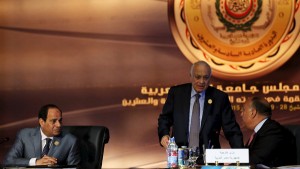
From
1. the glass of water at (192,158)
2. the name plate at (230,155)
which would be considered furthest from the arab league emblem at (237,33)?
the name plate at (230,155)

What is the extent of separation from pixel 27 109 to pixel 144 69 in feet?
4.48

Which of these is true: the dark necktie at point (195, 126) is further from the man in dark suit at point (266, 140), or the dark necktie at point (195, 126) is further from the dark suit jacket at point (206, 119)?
the man in dark suit at point (266, 140)

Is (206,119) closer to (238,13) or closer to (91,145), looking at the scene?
(91,145)

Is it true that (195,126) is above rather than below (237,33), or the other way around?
below

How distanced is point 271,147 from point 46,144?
1671mm

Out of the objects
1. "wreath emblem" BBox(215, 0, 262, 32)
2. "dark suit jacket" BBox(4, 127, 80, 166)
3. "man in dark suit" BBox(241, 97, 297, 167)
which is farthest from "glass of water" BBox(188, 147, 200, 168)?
"wreath emblem" BBox(215, 0, 262, 32)

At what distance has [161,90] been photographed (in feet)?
20.3

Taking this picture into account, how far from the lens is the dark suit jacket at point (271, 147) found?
4.05m

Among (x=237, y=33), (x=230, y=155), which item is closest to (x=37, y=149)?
(x=230, y=155)

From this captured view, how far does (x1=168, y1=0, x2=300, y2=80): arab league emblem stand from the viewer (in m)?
5.95

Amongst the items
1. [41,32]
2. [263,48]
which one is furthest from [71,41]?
[263,48]

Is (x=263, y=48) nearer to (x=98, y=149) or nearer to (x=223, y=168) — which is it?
(x=98, y=149)

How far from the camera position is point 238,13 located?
6078mm

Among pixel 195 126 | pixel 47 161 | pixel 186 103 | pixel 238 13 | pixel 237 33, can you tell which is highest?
pixel 238 13
